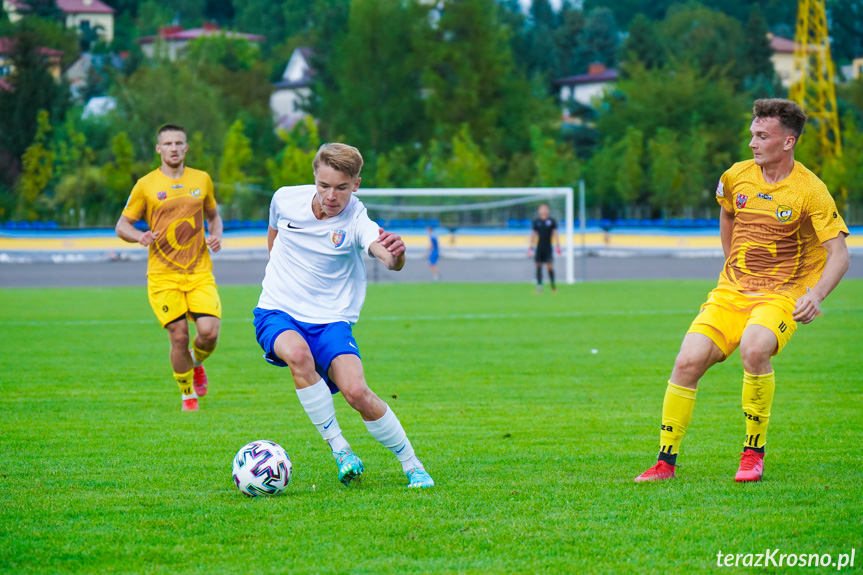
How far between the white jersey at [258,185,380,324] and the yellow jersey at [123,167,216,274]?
120 inches

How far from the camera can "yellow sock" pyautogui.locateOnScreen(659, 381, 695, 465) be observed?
5586mm

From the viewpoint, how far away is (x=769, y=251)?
225 inches

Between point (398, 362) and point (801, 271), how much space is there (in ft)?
20.9

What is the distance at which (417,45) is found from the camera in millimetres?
69062

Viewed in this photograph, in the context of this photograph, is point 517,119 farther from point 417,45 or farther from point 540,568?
point 540,568

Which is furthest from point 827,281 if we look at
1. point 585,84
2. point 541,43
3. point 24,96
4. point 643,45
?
point 585,84

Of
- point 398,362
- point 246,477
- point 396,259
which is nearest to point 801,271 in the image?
point 396,259

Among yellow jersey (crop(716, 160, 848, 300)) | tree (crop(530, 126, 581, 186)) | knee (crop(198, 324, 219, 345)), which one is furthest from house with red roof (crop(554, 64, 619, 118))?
yellow jersey (crop(716, 160, 848, 300))

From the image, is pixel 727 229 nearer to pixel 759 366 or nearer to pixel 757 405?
pixel 759 366

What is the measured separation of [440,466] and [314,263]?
149cm

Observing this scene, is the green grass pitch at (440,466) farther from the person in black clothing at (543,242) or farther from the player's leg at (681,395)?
the person in black clothing at (543,242)

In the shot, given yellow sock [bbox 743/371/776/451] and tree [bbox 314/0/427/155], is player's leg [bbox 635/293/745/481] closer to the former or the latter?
yellow sock [bbox 743/371/776/451]

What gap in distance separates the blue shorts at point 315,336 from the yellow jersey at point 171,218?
320 cm

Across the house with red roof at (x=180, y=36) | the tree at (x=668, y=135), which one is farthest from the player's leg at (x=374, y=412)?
the house with red roof at (x=180, y=36)
